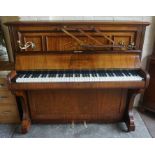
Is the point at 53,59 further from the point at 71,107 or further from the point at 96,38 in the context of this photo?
the point at 71,107

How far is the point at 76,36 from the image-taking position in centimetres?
171

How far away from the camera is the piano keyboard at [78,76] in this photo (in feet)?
5.17

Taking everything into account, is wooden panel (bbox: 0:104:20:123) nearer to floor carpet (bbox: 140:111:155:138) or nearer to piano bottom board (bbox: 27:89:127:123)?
piano bottom board (bbox: 27:89:127:123)

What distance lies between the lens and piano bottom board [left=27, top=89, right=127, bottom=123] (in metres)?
1.90

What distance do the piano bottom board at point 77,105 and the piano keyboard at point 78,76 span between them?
276 mm

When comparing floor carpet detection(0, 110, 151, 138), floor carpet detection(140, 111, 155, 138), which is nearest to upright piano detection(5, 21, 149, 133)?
floor carpet detection(0, 110, 151, 138)

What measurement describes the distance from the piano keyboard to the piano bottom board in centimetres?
28

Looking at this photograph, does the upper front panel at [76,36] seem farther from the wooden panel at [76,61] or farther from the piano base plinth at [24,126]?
the piano base plinth at [24,126]

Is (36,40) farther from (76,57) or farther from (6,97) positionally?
(6,97)

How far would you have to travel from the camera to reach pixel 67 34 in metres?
1.67

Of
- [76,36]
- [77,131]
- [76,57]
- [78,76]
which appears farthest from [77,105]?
[76,36]

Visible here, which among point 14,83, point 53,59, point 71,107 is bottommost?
point 71,107
